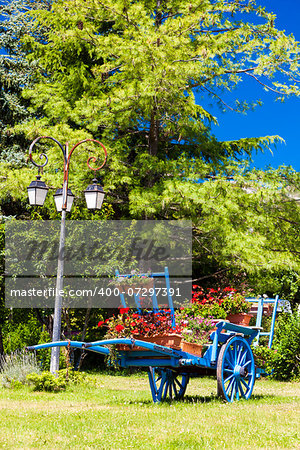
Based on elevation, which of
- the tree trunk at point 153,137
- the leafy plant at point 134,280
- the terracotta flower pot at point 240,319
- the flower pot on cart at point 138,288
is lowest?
the terracotta flower pot at point 240,319

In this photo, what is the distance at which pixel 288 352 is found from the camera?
11.8 meters

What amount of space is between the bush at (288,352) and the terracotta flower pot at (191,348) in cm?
533

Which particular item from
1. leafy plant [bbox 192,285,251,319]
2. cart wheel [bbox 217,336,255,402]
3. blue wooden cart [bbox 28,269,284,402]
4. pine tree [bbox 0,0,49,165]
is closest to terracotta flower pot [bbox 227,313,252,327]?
leafy plant [bbox 192,285,251,319]

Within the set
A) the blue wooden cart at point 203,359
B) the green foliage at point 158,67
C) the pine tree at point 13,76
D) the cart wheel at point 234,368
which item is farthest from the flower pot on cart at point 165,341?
the pine tree at point 13,76

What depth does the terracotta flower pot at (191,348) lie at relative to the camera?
22.5ft

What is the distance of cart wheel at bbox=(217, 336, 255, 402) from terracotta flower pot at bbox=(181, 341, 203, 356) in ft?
0.97

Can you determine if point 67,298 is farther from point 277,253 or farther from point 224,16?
point 224,16

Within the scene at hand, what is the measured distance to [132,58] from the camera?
13719 millimetres

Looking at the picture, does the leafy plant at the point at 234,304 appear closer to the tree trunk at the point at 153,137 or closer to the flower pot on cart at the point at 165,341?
the flower pot on cart at the point at 165,341

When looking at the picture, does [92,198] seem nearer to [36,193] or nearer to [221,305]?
[36,193]

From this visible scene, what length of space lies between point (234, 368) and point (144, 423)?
7.05 feet

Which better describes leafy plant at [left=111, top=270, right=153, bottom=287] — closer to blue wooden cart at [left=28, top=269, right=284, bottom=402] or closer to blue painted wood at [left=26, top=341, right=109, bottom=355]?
blue wooden cart at [left=28, top=269, right=284, bottom=402]

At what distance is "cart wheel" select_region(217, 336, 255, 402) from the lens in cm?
705

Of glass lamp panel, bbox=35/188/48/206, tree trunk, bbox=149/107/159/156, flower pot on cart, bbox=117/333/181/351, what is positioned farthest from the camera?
tree trunk, bbox=149/107/159/156
